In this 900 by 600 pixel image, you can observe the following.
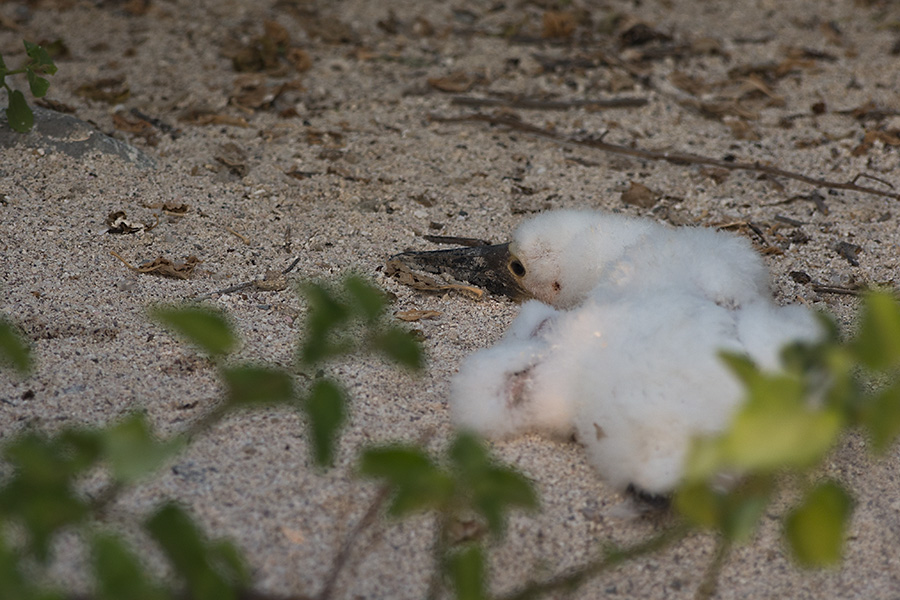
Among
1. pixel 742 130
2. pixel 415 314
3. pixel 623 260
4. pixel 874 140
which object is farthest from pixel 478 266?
pixel 874 140

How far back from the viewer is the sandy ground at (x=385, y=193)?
201 cm

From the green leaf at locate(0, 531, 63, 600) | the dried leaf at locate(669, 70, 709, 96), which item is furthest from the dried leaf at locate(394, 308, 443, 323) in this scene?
the dried leaf at locate(669, 70, 709, 96)

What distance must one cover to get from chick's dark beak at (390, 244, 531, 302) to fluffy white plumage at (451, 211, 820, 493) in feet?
1.44

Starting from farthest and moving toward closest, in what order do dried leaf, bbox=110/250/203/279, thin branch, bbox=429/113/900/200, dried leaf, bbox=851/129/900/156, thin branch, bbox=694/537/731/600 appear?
dried leaf, bbox=851/129/900/156 < thin branch, bbox=429/113/900/200 < dried leaf, bbox=110/250/203/279 < thin branch, bbox=694/537/731/600

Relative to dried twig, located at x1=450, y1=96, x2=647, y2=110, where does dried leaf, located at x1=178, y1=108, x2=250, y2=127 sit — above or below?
above

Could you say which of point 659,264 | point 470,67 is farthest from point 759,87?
point 659,264

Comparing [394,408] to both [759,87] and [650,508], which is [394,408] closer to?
[650,508]

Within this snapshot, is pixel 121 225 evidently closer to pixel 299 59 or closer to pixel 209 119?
pixel 209 119

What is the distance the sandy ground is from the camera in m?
2.01

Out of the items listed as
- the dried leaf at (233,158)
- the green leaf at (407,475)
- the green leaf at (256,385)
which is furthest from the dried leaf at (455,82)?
the green leaf at (407,475)

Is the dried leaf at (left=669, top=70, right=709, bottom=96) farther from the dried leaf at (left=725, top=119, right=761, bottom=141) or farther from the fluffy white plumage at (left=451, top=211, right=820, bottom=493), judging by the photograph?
the fluffy white plumage at (left=451, top=211, right=820, bottom=493)

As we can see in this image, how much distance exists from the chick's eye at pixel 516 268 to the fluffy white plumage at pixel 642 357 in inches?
14.9

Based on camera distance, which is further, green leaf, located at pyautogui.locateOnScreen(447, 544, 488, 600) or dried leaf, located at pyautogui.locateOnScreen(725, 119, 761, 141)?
dried leaf, located at pyautogui.locateOnScreen(725, 119, 761, 141)

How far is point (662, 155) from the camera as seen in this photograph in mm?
4086
